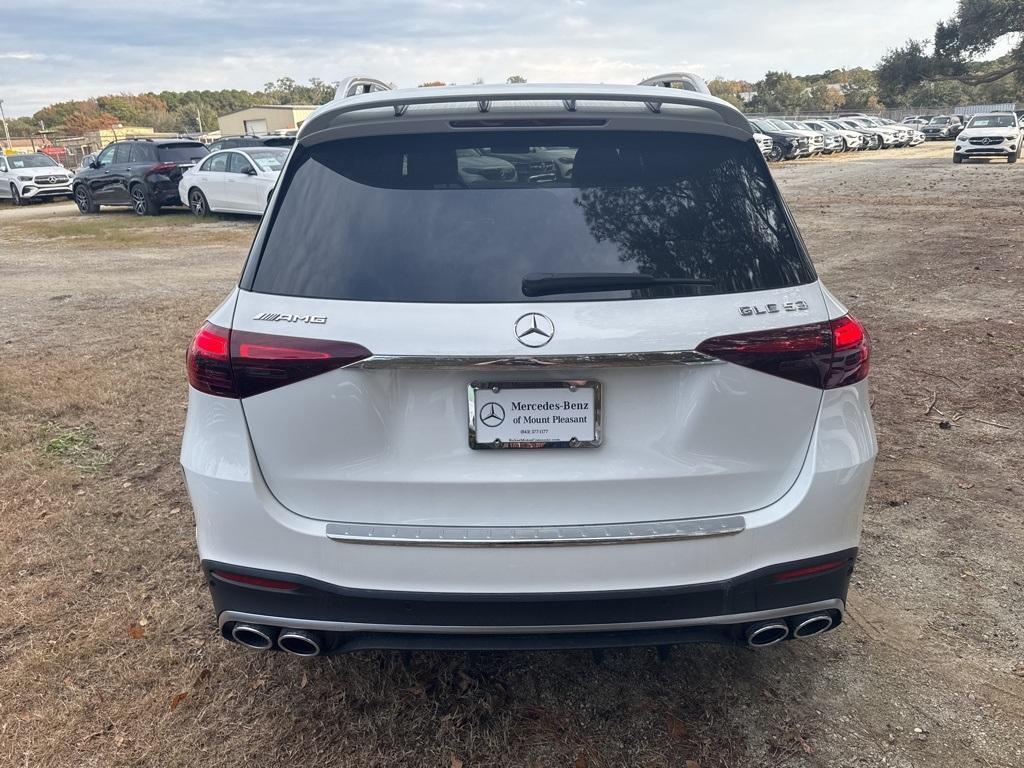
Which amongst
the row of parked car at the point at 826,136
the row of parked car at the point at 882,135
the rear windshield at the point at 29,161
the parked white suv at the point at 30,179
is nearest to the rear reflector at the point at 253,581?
the row of parked car at the point at 882,135

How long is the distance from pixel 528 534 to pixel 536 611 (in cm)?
22

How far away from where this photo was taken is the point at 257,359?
2084mm

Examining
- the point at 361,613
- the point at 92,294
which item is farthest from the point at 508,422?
the point at 92,294

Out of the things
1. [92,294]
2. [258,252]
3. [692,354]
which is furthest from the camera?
[92,294]

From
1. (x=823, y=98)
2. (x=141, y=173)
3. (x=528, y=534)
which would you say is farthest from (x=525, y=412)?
(x=823, y=98)

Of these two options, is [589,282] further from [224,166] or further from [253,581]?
[224,166]

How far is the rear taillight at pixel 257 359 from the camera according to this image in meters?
2.03

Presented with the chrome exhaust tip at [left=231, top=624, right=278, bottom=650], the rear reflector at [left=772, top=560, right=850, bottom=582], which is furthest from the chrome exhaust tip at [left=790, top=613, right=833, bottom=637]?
the chrome exhaust tip at [left=231, top=624, right=278, bottom=650]

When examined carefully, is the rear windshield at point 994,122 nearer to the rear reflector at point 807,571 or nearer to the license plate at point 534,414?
the rear reflector at point 807,571

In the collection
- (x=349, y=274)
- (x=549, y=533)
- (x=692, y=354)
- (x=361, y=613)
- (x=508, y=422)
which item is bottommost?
(x=361, y=613)

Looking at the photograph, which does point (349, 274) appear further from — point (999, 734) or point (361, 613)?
point (999, 734)

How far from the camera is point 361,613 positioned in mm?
2141

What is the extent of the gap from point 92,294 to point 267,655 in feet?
27.6

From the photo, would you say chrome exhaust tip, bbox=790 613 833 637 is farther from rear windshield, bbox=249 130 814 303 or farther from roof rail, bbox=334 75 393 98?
roof rail, bbox=334 75 393 98
